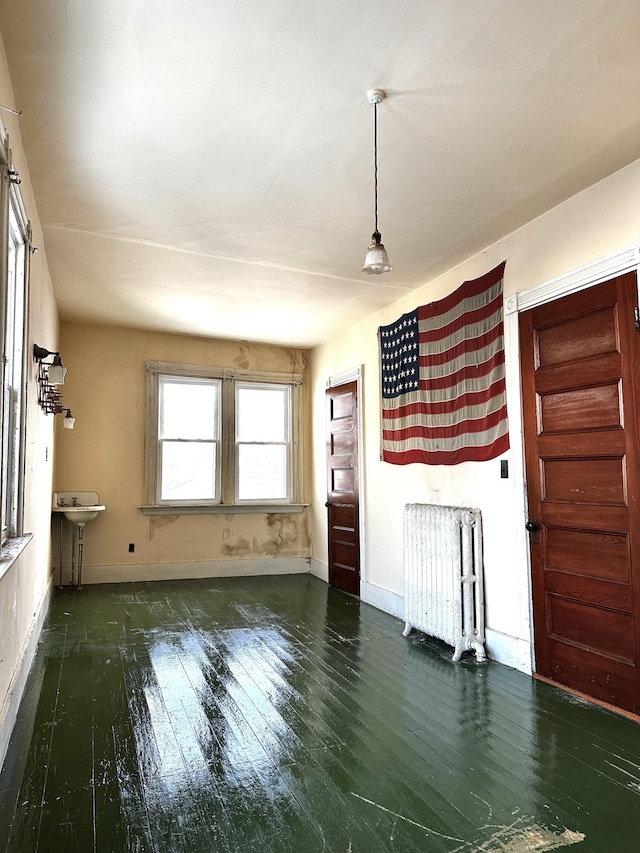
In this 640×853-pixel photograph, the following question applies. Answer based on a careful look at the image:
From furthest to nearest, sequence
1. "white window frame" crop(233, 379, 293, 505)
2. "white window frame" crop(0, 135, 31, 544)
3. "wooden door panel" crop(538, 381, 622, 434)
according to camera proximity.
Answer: "white window frame" crop(233, 379, 293, 505)
"wooden door panel" crop(538, 381, 622, 434)
"white window frame" crop(0, 135, 31, 544)

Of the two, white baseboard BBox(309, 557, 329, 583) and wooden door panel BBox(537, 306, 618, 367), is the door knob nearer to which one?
wooden door panel BBox(537, 306, 618, 367)

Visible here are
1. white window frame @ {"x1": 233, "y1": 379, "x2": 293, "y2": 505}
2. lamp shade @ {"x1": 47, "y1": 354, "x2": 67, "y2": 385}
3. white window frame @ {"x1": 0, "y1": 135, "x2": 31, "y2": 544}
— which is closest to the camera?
white window frame @ {"x1": 0, "y1": 135, "x2": 31, "y2": 544}

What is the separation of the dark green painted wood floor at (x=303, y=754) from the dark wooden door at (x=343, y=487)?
1.90 m

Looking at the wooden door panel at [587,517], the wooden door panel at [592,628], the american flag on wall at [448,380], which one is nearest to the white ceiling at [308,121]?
the american flag on wall at [448,380]

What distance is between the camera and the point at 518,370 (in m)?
3.85

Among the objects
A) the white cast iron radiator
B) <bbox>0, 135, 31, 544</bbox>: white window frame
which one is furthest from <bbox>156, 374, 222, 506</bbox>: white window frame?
<bbox>0, 135, 31, 544</bbox>: white window frame

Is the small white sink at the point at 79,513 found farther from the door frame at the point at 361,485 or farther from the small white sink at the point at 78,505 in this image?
the door frame at the point at 361,485

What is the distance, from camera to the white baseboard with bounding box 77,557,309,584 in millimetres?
6512

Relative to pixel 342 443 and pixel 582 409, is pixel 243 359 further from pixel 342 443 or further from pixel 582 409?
pixel 582 409

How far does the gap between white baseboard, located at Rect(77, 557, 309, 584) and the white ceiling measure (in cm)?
360

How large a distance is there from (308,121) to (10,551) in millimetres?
2561

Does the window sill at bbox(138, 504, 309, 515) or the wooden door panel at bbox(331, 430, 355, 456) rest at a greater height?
the wooden door panel at bbox(331, 430, 355, 456)

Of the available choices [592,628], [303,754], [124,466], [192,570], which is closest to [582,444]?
[592,628]

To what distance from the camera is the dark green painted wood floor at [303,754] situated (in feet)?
6.68
